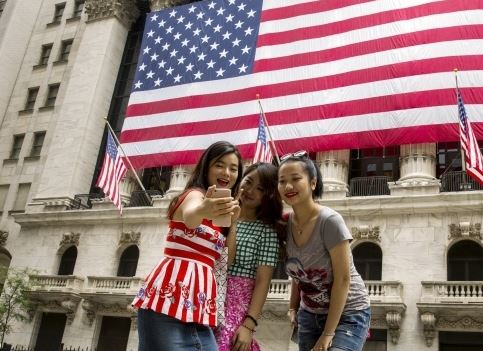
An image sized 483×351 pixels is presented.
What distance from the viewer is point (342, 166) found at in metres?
24.9

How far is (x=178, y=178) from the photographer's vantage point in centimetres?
2817

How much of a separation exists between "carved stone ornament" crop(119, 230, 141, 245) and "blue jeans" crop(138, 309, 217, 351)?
24651 millimetres

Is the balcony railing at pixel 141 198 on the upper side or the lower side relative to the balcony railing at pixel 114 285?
upper

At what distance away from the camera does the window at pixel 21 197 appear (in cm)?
3442

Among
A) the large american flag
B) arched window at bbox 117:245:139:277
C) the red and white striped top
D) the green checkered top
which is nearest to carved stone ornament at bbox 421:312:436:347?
the large american flag

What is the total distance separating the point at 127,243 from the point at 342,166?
38.6 ft

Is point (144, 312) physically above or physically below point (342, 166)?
below

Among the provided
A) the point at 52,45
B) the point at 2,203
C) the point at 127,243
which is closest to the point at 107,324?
the point at 127,243

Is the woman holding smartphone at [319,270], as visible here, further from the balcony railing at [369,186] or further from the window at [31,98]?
the window at [31,98]

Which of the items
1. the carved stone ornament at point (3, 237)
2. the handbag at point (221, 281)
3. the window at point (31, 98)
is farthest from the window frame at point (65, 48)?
the handbag at point (221, 281)

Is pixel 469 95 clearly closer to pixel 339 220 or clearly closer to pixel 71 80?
pixel 339 220

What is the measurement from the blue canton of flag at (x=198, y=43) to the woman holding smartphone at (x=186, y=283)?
74.2 ft

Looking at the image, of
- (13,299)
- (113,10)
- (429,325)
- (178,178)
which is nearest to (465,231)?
(429,325)

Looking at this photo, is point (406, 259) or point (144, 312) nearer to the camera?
point (144, 312)
